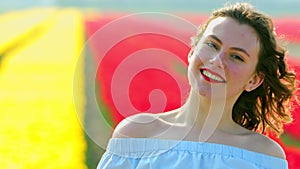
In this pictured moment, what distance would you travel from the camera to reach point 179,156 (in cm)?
295

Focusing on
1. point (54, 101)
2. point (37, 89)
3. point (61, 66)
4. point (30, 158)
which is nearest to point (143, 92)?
point (54, 101)

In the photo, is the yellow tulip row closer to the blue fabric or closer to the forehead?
the blue fabric

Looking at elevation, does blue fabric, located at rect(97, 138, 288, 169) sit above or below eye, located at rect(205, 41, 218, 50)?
below

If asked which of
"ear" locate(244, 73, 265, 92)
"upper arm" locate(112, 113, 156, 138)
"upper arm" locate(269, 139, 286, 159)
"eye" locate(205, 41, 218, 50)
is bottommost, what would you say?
"upper arm" locate(269, 139, 286, 159)

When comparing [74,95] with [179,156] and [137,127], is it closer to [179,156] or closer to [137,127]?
[137,127]

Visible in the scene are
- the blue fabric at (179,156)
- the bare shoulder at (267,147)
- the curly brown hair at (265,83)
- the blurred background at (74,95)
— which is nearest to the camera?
the blue fabric at (179,156)

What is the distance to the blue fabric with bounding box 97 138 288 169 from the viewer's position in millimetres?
2928

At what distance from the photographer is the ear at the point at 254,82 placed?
10.6 ft

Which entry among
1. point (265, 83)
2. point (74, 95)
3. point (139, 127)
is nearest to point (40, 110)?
point (74, 95)

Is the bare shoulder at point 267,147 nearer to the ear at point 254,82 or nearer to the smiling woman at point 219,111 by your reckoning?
the smiling woman at point 219,111

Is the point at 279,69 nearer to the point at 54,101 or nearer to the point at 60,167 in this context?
the point at 60,167

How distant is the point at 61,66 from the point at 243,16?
10.4m

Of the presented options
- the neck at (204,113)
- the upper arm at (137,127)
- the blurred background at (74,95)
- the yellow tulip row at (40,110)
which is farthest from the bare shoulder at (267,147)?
the yellow tulip row at (40,110)

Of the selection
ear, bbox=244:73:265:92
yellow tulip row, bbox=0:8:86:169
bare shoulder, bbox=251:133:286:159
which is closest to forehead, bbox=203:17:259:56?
ear, bbox=244:73:265:92
